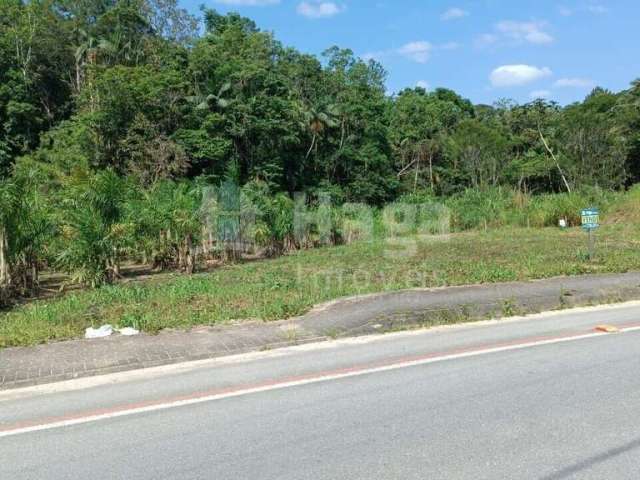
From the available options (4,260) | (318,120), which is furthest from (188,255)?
(318,120)

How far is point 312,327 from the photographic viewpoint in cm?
883

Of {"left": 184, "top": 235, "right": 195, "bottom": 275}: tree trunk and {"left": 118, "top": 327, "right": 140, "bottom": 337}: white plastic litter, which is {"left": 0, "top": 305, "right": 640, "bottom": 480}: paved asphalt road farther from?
{"left": 184, "top": 235, "right": 195, "bottom": 275}: tree trunk

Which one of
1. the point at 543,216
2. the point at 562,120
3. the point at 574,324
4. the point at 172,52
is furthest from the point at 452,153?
the point at 574,324

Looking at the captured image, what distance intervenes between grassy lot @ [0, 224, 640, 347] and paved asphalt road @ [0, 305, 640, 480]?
2.32m

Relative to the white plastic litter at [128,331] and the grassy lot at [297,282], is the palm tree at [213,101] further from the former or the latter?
the white plastic litter at [128,331]

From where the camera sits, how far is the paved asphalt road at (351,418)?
4215 mm

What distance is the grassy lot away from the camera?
A: 921 cm

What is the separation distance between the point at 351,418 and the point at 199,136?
31.0 m

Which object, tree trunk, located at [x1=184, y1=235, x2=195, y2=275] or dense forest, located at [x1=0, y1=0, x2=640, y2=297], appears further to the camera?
tree trunk, located at [x1=184, y1=235, x2=195, y2=275]

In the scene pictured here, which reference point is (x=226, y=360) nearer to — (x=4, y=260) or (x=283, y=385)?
(x=283, y=385)

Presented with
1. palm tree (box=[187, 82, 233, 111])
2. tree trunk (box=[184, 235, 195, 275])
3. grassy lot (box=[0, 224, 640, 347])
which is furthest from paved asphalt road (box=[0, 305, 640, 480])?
palm tree (box=[187, 82, 233, 111])

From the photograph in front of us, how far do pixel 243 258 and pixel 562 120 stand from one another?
40.2 m

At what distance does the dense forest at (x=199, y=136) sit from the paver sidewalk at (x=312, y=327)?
637cm

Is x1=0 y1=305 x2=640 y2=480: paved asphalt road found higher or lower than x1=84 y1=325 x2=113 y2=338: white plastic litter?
lower
